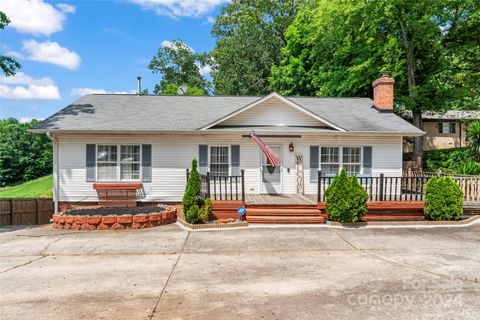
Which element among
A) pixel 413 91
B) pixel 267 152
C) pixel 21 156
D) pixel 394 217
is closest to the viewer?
pixel 394 217

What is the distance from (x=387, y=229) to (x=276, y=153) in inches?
198

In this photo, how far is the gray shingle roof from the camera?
478 inches

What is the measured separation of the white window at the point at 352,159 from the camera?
42.1 ft

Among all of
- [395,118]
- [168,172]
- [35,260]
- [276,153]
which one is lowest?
[35,260]

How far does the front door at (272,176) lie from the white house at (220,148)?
4 centimetres

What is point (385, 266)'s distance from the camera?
6117 millimetres

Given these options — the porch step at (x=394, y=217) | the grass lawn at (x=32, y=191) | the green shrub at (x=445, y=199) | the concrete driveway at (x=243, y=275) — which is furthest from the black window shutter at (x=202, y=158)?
the grass lawn at (x=32, y=191)

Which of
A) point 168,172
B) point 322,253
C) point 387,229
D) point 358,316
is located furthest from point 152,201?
point 358,316

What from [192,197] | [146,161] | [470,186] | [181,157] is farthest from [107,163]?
[470,186]

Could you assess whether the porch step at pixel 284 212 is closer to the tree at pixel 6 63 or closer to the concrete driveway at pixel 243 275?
the concrete driveway at pixel 243 275

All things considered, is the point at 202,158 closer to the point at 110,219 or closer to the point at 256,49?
the point at 110,219

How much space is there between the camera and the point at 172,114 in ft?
45.4

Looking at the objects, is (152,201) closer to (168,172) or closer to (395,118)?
(168,172)

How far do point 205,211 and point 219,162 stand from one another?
319 cm
